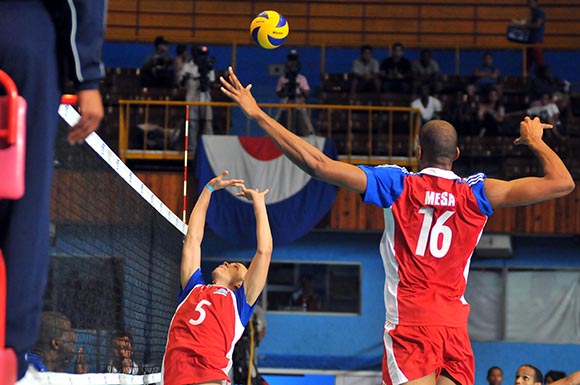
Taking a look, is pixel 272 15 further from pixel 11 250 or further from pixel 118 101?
pixel 11 250

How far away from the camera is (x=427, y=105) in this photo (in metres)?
17.3

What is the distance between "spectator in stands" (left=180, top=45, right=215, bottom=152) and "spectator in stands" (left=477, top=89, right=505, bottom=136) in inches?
180

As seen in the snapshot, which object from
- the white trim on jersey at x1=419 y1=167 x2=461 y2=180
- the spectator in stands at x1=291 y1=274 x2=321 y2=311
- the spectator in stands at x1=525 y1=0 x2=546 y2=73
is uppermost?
the spectator in stands at x1=525 y1=0 x2=546 y2=73

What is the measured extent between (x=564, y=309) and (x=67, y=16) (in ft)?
53.2

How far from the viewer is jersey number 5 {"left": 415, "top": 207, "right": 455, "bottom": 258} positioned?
5.14 m

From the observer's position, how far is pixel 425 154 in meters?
5.20

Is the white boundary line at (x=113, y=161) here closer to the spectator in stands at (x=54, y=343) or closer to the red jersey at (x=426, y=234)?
the spectator in stands at (x=54, y=343)

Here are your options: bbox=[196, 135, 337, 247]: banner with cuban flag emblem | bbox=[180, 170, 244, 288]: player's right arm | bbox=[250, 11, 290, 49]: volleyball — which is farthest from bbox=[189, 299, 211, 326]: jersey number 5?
bbox=[196, 135, 337, 247]: banner with cuban flag emblem

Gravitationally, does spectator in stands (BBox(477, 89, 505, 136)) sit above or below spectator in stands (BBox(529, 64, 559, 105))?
below

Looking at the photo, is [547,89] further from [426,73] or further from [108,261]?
[108,261]

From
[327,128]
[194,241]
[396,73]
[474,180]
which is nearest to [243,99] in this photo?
[474,180]

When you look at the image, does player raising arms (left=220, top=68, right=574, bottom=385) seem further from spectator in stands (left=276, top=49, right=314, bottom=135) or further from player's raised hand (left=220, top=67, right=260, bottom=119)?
spectator in stands (left=276, top=49, right=314, bottom=135)

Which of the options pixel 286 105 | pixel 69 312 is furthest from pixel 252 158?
pixel 69 312

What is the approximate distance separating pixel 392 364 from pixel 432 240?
646mm
